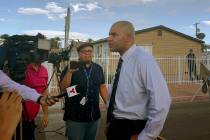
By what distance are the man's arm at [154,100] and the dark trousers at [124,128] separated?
17 centimetres

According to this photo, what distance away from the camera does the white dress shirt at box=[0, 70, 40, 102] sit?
11.9 feet

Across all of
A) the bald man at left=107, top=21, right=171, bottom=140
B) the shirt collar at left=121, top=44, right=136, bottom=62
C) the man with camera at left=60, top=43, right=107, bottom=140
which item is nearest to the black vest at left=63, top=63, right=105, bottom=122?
the man with camera at left=60, top=43, right=107, bottom=140

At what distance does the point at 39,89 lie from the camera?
201 inches

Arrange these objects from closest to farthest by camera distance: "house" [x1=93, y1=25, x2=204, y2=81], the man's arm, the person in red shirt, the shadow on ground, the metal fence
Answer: the man's arm
the person in red shirt
the shadow on ground
the metal fence
"house" [x1=93, y1=25, x2=204, y2=81]

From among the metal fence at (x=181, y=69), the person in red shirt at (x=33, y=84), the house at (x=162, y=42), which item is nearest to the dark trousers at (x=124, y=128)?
the person in red shirt at (x=33, y=84)

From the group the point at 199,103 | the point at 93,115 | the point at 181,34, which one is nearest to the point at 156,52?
the point at 181,34

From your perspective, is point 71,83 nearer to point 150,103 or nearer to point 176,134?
point 150,103

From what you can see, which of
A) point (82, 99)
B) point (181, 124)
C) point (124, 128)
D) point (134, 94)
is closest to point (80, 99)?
point (82, 99)

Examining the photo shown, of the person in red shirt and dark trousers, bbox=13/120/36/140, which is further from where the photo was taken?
the person in red shirt

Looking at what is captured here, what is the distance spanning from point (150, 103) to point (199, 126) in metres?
6.15

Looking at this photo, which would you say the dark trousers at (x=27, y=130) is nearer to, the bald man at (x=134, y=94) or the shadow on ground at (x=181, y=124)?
Answer: the bald man at (x=134, y=94)

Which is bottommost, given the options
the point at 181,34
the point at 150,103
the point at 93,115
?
the point at 93,115

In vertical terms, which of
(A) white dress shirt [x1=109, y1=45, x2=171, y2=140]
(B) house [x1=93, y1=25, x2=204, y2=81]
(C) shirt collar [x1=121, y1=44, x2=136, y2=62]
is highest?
(B) house [x1=93, y1=25, x2=204, y2=81]

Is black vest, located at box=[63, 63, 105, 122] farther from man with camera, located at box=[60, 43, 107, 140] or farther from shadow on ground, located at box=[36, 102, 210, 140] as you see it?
shadow on ground, located at box=[36, 102, 210, 140]
